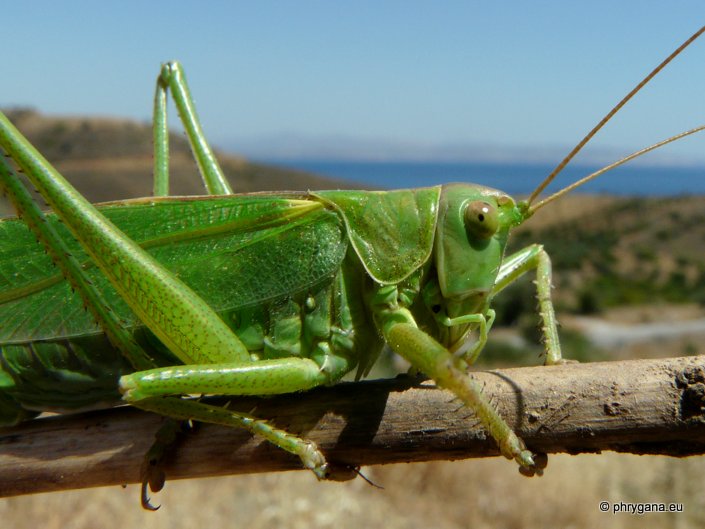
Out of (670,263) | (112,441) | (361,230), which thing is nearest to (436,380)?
(361,230)

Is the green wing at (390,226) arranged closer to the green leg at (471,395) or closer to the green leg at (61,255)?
the green leg at (471,395)

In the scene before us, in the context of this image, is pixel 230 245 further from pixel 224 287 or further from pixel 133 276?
pixel 133 276

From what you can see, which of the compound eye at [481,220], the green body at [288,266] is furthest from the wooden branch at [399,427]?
the compound eye at [481,220]

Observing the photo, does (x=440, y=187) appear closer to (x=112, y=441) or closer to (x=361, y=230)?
(x=361, y=230)

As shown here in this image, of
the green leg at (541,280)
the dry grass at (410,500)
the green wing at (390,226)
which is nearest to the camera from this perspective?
the green wing at (390,226)

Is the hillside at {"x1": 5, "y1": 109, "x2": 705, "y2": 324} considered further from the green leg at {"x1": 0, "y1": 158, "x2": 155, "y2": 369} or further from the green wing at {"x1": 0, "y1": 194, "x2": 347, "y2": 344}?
the green leg at {"x1": 0, "y1": 158, "x2": 155, "y2": 369}

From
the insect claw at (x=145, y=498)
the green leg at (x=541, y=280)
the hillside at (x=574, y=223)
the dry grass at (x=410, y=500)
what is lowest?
the hillside at (x=574, y=223)
